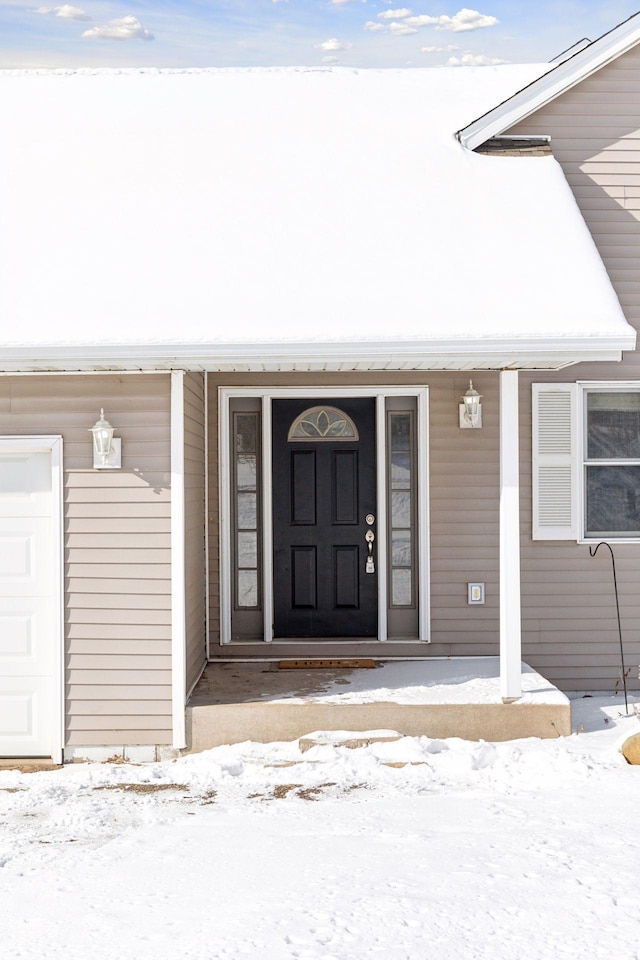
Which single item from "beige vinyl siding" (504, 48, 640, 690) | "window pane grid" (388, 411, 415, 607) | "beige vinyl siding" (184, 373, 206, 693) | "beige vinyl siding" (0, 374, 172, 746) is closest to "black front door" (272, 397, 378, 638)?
"window pane grid" (388, 411, 415, 607)

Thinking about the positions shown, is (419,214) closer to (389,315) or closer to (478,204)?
(478,204)

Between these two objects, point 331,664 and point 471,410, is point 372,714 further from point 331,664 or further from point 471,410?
point 471,410

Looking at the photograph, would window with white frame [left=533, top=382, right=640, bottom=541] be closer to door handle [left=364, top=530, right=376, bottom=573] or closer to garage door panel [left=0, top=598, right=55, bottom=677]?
Answer: door handle [left=364, top=530, right=376, bottom=573]

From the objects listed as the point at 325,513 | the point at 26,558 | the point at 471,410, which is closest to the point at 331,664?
the point at 325,513

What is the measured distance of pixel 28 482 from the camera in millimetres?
6398

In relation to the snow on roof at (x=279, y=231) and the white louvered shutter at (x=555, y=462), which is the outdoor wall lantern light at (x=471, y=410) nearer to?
the white louvered shutter at (x=555, y=462)

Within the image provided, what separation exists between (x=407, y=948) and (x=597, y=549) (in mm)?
4689

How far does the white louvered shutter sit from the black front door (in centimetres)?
135

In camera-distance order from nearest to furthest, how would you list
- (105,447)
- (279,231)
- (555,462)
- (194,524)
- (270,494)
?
1. (105,447)
2. (279,231)
3. (194,524)
4. (555,462)
5. (270,494)

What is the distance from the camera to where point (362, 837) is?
4.97 meters

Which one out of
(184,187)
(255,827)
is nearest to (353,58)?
(184,187)

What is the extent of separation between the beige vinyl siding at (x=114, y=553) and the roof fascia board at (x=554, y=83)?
3.40 meters

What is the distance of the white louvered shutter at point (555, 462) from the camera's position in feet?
25.7

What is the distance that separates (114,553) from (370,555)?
2.46 metres
